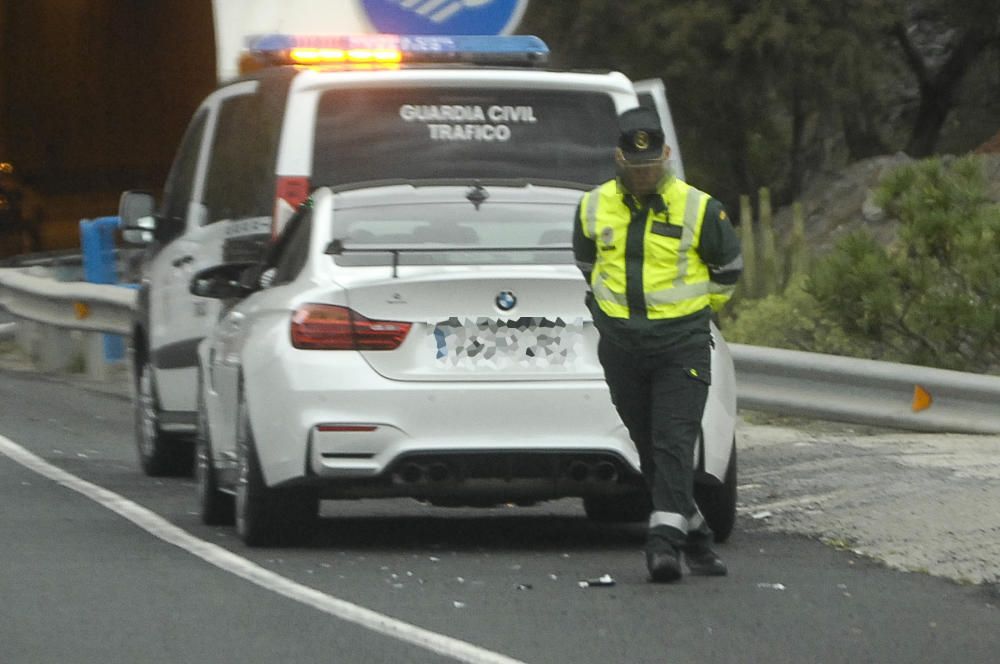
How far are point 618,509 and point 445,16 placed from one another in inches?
122

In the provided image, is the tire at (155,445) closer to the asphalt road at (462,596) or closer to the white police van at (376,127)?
the white police van at (376,127)

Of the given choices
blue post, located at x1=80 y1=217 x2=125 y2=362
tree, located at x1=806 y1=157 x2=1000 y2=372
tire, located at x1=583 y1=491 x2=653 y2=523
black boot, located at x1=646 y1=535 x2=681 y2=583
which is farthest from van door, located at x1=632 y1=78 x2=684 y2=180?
blue post, located at x1=80 y1=217 x2=125 y2=362

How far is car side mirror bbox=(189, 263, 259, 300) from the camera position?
34.7 feet

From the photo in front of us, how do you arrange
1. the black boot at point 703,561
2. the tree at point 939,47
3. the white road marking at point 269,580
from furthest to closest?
1. the tree at point 939,47
2. the black boot at point 703,561
3. the white road marking at point 269,580

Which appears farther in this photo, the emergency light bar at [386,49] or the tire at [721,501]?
the emergency light bar at [386,49]

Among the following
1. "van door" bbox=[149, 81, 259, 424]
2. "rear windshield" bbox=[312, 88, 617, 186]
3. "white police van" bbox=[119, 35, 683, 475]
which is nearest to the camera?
"white police van" bbox=[119, 35, 683, 475]

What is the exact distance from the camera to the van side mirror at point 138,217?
44.3ft

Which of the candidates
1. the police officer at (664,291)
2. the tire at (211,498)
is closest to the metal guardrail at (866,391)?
the tire at (211,498)

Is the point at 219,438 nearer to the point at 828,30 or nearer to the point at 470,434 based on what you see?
the point at 470,434

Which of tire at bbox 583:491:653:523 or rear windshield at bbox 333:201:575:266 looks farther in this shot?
tire at bbox 583:491:653:523

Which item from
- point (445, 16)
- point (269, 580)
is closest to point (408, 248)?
point (269, 580)

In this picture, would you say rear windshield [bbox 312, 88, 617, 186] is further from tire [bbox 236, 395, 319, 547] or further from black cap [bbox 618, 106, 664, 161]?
black cap [bbox 618, 106, 664, 161]

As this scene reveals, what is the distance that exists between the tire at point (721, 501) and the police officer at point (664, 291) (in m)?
0.78

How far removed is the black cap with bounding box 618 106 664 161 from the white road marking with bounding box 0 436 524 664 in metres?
1.84
